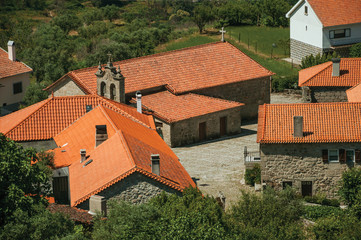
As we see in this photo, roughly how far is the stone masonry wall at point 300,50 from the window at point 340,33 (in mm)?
1899

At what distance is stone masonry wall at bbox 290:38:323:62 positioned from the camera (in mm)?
81188

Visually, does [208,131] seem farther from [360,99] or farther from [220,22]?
[220,22]

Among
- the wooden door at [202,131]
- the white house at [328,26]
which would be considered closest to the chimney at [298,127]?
the wooden door at [202,131]

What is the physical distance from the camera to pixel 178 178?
140 feet

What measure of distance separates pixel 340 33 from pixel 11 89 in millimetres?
31190

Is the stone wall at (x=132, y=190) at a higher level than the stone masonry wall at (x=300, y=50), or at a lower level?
lower

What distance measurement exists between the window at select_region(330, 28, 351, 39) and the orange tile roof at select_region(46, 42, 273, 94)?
15.3 metres

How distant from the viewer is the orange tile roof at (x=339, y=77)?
205 ft

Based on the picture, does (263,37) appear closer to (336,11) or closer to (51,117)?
(336,11)

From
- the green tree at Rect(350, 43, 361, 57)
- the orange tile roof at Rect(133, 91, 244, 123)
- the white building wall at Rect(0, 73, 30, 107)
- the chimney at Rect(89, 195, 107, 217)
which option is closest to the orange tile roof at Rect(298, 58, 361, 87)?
the orange tile roof at Rect(133, 91, 244, 123)

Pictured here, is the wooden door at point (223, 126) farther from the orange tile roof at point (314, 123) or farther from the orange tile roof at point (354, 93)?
the orange tile roof at point (314, 123)

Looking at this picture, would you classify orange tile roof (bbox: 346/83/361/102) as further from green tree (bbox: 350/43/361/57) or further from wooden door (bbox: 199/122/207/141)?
green tree (bbox: 350/43/361/57)

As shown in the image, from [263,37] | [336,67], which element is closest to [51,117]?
[336,67]

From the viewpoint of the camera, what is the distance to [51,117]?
52.6 meters
